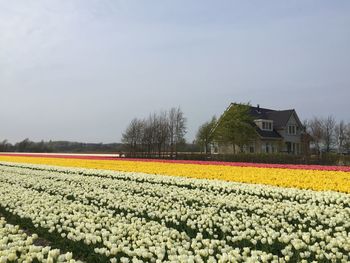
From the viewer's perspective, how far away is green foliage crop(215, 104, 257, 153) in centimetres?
4903

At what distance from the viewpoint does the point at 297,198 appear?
1263 cm

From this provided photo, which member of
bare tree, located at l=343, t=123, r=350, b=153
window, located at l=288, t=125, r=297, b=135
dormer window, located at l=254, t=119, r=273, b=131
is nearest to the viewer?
dormer window, located at l=254, t=119, r=273, b=131

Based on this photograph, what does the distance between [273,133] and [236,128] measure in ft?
34.0

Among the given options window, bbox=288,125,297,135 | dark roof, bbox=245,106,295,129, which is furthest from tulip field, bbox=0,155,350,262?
window, bbox=288,125,297,135

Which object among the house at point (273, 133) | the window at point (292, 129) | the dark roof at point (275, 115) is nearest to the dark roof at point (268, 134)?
the house at point (273, 133)

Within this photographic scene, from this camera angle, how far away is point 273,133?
57375mm

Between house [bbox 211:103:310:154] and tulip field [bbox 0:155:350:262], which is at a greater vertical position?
house [bbox 211:103:310:154]

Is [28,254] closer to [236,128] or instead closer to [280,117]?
[236,128]

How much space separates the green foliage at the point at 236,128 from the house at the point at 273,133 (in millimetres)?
2136

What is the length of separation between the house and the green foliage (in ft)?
7.01

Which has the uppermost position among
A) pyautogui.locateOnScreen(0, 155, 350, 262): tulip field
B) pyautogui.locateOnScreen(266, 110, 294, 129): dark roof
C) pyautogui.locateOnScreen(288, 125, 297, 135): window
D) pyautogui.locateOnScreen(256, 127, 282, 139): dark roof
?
pyautogui.locateOnScreen(266, 110, 294, 129): dark roof

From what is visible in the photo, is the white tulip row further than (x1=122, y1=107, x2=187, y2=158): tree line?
No

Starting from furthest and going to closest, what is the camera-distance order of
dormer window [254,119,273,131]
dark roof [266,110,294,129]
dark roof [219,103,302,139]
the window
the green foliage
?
the window, dark roof [266,110,294,129], dormer window [254,119,273,131], dark roof [219,103,302,139], the green foliage

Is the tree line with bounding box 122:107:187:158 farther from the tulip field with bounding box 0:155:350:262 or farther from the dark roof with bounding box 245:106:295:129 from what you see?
the tulip field with bounding box 0:155:350:262
